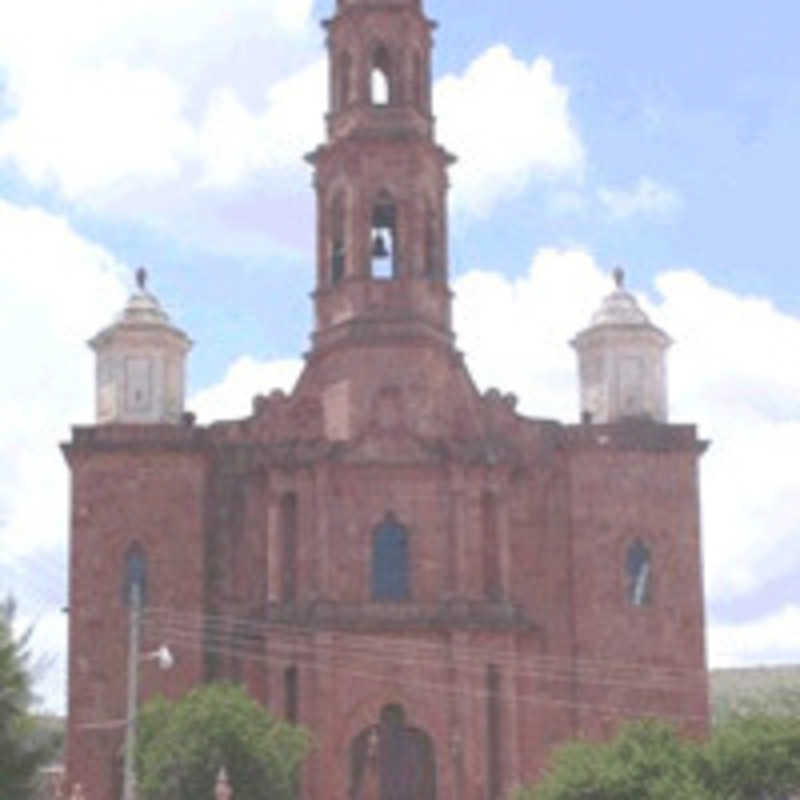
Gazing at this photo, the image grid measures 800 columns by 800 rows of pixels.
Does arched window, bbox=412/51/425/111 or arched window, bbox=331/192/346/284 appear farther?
arched window, bbox=412/51/425/111

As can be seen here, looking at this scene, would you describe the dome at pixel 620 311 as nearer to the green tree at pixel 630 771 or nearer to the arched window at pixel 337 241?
the arched window at pixel 337 241

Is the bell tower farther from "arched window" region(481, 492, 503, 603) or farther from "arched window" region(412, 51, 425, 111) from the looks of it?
"arched window" region(481, 492, 503, 603)

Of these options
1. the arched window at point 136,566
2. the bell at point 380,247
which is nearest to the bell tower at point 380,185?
the bell at point 380,247

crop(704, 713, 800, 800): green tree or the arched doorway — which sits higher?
the arched doorway

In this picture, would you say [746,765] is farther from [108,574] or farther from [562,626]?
[108,574]

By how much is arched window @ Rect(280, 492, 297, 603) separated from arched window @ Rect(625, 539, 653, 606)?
30.2 ft

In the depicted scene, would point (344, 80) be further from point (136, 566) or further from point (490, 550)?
point (136, 566)

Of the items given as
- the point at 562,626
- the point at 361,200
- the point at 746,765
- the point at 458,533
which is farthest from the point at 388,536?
the point at 746,765

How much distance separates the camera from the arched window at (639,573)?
59.6 m

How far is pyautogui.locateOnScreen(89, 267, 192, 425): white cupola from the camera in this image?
61.7 metres

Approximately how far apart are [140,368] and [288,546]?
7.38m

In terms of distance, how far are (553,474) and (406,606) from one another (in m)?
6.30

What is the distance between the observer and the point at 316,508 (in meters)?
58.1

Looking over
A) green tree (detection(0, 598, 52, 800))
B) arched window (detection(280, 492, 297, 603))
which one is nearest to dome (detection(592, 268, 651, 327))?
arched window (detection(280, 492, 297, 603))
